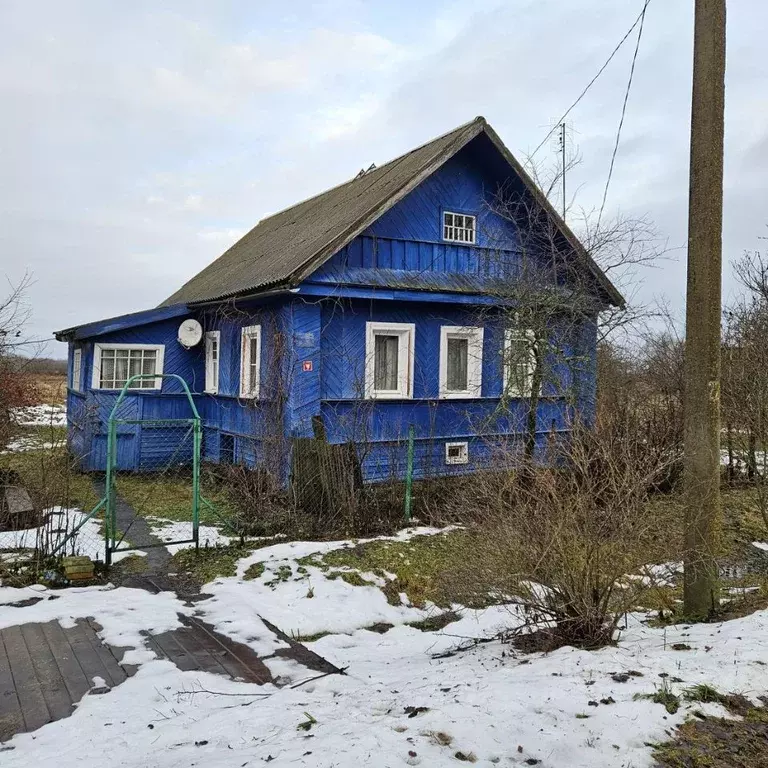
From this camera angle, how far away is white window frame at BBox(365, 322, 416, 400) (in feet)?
39.2

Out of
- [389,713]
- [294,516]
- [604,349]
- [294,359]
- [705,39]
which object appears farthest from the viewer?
[604,349]

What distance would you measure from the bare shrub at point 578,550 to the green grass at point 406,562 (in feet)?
Result: 5.64

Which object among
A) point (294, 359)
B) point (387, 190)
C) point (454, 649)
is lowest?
point (454, 649)

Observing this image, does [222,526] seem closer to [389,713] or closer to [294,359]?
[294,359]

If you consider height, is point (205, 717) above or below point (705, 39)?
below

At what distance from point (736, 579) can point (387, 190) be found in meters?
8.40

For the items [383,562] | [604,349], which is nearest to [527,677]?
[383,562]

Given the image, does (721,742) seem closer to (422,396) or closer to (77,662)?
(77,662)

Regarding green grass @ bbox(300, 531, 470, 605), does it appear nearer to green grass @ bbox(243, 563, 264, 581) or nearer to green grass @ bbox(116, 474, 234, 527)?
green grass @ bbox(243, 563, 264, 581)

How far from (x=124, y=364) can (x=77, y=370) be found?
2.21m

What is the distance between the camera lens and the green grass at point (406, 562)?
288 inches

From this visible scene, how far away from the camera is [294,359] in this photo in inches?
438

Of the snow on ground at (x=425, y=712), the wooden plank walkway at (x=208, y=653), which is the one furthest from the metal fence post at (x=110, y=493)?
the snow on ground at (x=425, y=712)

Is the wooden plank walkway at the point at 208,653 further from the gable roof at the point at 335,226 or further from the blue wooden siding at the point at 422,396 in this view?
the gable roof at the point at 335,226
